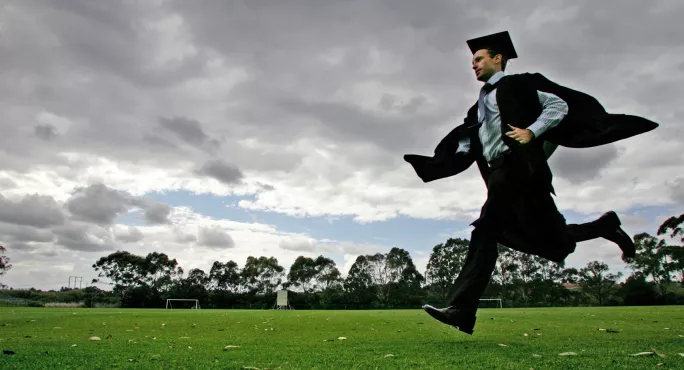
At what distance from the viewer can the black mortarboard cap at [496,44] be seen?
3.48 metres

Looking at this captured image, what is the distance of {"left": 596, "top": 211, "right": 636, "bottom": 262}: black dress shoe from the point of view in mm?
3412

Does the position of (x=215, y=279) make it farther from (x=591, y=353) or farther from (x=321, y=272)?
(x=591, y=353)

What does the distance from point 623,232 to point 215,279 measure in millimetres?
79473

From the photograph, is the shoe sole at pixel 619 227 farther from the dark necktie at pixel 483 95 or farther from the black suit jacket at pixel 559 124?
the dark necktie at pixel 483 95

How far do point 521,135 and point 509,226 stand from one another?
702 millimetres

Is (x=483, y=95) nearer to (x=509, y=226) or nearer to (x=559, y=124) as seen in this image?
(x=559, y=124)

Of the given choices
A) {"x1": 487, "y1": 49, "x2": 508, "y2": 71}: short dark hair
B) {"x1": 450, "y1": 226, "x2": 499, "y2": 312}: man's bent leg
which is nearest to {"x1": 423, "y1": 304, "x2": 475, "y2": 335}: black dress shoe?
{"x1": 450, "y1": 226, "x2": 499, "y2": 312}: man's bent leg

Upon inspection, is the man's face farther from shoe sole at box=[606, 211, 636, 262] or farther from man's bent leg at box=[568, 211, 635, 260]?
shoe sole at box=[606, 211, 636, 262]

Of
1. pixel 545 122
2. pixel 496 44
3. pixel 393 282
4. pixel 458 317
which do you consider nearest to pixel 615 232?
pixel 545 122

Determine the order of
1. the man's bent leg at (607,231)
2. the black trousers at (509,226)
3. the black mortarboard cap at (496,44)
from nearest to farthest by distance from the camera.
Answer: the black trousers at (509,226) → the man's bent leg at (607,231) → the black mortarboard cap at (496,44)

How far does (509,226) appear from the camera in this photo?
10.7 feet

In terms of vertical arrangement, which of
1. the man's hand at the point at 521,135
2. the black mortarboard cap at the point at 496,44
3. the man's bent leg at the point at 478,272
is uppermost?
the black mortarboard cap at the point at 496,44

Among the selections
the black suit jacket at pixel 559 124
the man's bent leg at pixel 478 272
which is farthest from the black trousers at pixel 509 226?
the black suit jacket at pixel 559 124

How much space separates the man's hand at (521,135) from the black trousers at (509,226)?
16 cm
